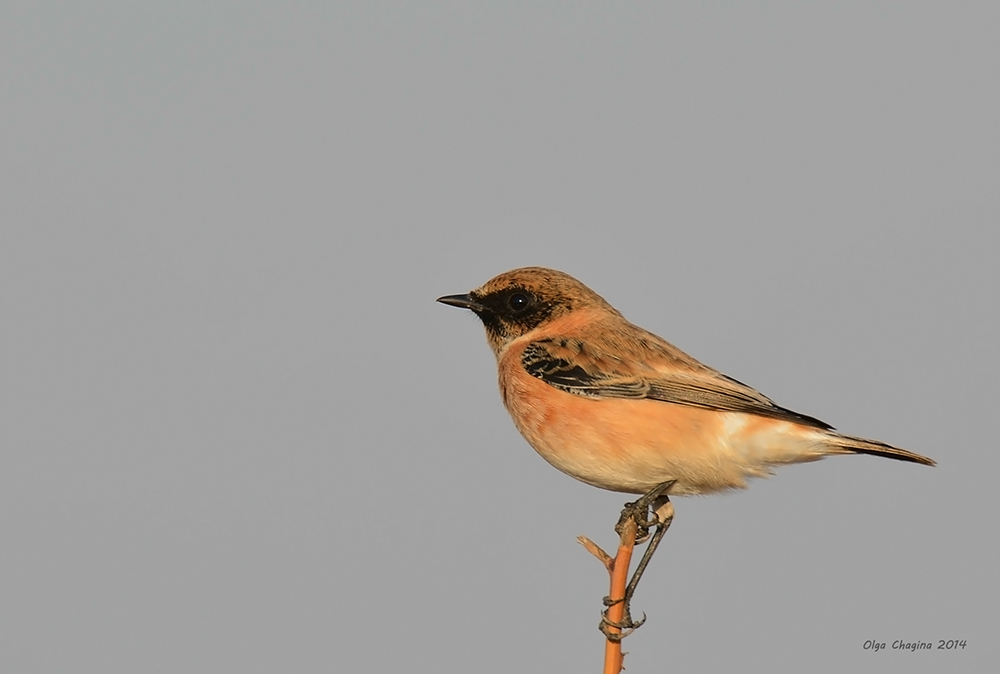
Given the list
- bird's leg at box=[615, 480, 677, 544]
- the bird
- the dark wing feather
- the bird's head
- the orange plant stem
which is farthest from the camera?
the bird's head

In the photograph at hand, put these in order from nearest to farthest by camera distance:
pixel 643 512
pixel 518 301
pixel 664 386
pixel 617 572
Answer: pixel 617 572
pixel 643 512
pixel 664 386
pixel 518 301

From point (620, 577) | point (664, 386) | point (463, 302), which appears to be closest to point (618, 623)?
point (620, 577)

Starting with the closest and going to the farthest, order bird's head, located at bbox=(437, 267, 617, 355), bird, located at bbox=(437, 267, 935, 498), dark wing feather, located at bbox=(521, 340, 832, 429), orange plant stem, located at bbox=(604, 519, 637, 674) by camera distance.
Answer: orange plant stem, located at bbox=(604, 519, 637, 674) → bird, located at bbox=(437, 267, 935, 498) → dark wing feather, located at bbox=(521, 340, 832, 429) → bird's head, located at bbox=(437, 267, 617, 355)

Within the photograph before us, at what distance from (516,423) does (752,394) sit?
56.5 inches

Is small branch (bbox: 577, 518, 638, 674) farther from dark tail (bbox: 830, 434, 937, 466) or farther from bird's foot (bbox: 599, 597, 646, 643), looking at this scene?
dark tail (bbox: 830, 434, 937, 466)

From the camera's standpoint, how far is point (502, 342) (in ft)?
23.7

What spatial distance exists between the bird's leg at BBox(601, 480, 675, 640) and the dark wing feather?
53 centimetres

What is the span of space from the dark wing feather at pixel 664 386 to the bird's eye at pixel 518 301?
23.3 inches

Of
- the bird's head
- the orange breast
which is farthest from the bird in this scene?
the bird's head

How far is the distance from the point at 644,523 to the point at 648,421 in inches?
23.1

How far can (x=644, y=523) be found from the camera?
5957mm

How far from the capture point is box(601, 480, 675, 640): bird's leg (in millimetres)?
5594

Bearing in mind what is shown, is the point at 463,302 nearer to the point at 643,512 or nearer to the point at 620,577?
the point at 643,512

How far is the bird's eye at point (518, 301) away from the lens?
7172 mm
